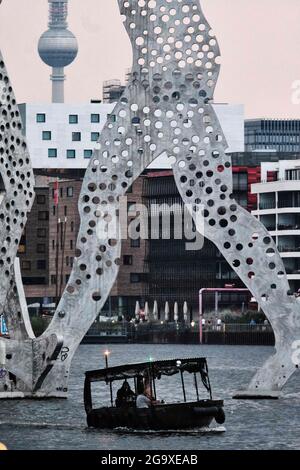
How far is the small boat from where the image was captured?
191 ft

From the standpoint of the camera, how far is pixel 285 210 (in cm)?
15988

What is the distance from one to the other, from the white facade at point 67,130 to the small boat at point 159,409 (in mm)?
119929

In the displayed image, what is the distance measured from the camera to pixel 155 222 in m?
171

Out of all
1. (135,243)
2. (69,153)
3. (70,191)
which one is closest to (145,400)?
(70,191)

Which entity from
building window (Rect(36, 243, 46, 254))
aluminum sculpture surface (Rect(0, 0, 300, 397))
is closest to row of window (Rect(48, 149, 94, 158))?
building window (Rect(36, 243, 46, 254))

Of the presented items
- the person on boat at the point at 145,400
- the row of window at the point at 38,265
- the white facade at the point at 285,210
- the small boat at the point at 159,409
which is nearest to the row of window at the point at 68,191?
the row of window at the point at 38,265

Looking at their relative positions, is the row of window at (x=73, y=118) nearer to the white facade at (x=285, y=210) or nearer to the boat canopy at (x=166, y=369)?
the white facade at (x=285, y=210)

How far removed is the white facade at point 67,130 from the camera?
181 m

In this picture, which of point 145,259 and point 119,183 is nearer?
point 119,183

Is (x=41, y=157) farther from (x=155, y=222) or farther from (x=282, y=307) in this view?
(x=282, y=307)
